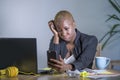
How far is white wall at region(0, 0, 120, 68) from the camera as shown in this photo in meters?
3.24

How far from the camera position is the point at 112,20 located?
142 inches

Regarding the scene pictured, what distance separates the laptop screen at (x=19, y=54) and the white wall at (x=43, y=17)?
5.27 ft

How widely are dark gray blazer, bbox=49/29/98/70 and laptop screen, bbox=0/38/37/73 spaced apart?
1.15 ft

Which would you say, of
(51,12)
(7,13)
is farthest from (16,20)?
(51,12)

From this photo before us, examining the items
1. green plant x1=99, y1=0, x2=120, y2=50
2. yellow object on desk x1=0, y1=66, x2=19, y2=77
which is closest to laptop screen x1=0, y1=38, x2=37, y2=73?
yellow object on desk x1=0, y1=66, x2=19, y2=77

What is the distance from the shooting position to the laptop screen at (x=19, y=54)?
5.39 feet

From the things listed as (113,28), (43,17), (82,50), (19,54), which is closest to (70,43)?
(82,50)

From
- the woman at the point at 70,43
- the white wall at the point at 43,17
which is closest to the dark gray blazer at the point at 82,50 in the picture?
the woman at the point at 70,43

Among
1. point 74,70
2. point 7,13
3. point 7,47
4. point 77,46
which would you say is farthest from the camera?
point 7,13

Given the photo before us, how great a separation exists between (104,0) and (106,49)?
64 cm

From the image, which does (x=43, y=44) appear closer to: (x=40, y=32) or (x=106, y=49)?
(x=40, y=32)

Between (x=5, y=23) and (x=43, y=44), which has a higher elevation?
(x=5, y=23)

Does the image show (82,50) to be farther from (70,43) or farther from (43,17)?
(43,17)

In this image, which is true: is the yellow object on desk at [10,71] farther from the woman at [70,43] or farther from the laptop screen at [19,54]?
the woman at [70,43]
